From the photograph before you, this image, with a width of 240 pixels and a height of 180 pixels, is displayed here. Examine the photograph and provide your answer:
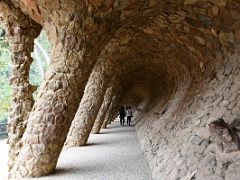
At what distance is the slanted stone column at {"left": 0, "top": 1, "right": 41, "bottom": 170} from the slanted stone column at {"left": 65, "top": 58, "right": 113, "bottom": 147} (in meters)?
3.37

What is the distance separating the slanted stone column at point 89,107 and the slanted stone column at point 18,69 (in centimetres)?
337

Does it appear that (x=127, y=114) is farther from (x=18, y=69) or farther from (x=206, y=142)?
(x=206, y=142)

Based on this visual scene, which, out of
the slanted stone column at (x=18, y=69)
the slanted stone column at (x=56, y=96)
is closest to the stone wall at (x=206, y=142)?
the slanted stone column at (x=56, y=96)

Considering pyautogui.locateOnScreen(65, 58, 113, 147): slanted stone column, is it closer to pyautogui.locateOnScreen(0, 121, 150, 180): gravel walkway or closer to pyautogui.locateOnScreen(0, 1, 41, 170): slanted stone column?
pyautogui.locateOnScreen(0, 121, 150, 180): gravel walkway

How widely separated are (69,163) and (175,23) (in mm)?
3589

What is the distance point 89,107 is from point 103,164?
11.5 ft

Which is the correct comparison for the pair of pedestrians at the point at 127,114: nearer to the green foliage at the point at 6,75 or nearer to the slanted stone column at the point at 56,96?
the green foliage at the point at 6,75

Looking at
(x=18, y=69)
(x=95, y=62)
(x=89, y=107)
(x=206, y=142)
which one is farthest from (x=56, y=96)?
(x=89, y=107)

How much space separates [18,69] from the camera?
6.83 meters

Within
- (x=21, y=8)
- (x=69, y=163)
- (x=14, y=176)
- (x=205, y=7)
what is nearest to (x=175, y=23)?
(x=205, y=7)

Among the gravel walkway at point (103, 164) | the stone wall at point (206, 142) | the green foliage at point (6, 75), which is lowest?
the gravel walkway at point (103, 164)

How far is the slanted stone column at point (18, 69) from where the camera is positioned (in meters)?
6.66

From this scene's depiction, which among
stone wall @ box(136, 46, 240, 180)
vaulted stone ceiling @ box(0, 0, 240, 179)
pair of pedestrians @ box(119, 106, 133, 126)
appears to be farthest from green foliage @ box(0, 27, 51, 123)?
stone wall @ box(136, 46, 240, 180)

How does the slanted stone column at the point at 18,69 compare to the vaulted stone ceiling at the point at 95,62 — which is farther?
the slanted stone column at the point at 18,69
